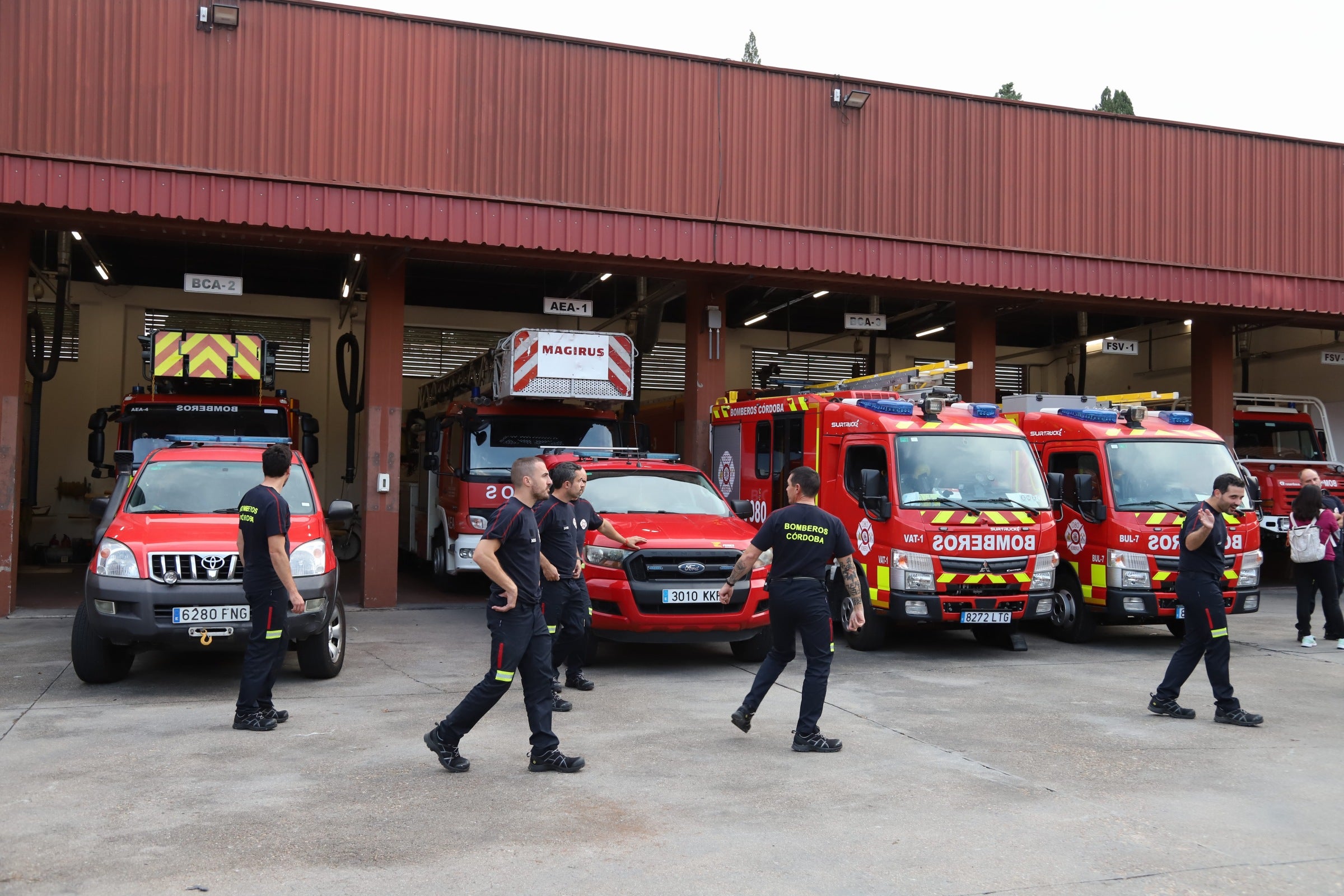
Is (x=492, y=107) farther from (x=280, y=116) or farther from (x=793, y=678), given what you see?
(x=793, y=678)

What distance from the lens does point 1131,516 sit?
450 inches

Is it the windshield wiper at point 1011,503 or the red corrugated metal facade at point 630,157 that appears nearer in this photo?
the windshield wiper at point 1011,503

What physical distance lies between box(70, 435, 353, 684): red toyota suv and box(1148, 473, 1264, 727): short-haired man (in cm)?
620

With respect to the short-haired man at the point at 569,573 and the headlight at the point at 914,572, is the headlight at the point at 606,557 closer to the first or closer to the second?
the short-haired man at the point at 569,573

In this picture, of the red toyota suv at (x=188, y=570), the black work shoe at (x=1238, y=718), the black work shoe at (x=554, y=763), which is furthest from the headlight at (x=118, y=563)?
the black work shoe at (x=1238, y=718)

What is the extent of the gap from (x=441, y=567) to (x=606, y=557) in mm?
6744

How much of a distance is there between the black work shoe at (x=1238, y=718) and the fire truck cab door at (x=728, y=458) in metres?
6.73

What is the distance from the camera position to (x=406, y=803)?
225 inches

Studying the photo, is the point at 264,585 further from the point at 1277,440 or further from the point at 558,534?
the point at 1277,440

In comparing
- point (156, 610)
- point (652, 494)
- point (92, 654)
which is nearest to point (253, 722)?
point (156, 610)

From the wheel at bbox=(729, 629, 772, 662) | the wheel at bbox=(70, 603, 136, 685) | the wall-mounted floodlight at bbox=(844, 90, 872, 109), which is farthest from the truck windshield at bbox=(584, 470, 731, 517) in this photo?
the wall-mounted floodlight at bbox=(844, 90, 872, 109)

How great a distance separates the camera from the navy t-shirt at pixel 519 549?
20.1 ft

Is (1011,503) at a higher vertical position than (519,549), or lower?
higher

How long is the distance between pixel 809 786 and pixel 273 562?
3.52 m
